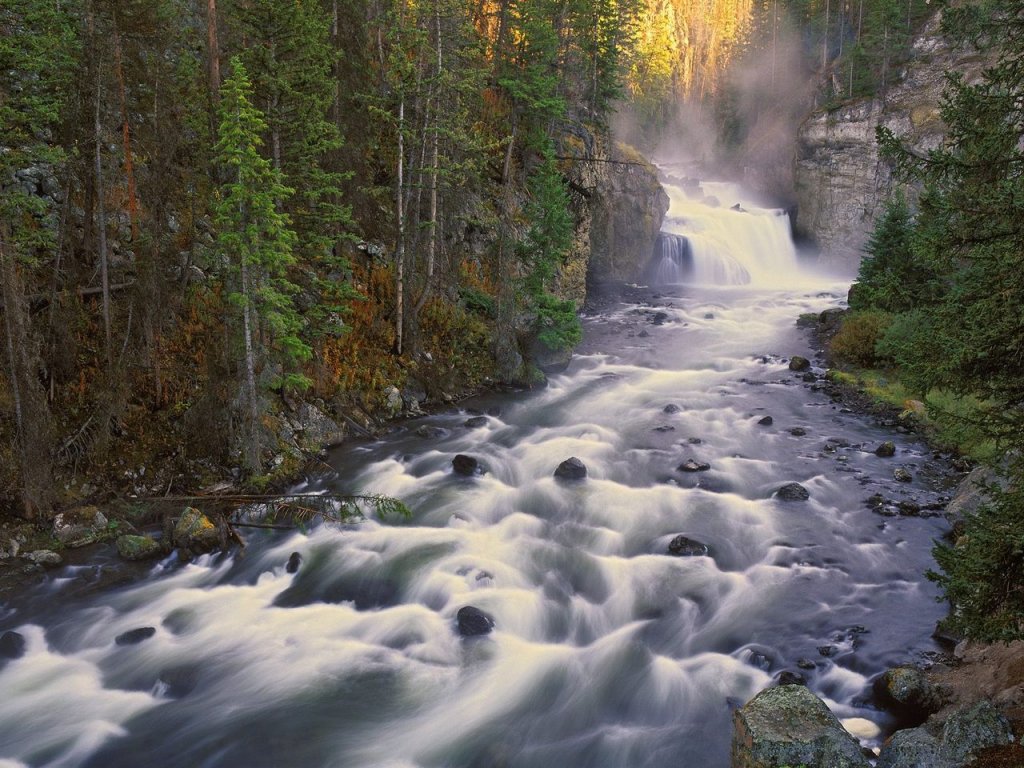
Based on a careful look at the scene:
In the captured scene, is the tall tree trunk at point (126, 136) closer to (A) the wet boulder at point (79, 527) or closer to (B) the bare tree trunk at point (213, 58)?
(B) the bare tree trunk at point (213, 58)

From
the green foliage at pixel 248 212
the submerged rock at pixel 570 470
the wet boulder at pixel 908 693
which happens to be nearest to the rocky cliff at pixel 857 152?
the submerged rock at pixel 570 470

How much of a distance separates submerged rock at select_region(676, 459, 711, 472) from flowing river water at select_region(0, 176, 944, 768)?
A: 15 centimetres

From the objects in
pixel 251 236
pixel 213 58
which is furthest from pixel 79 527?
pixel 213 58

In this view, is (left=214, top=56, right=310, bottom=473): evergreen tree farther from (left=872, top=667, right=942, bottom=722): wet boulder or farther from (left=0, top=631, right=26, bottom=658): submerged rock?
(left=872, top=667, right=942, bottom=722): wet boulder

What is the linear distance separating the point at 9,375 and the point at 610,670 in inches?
436

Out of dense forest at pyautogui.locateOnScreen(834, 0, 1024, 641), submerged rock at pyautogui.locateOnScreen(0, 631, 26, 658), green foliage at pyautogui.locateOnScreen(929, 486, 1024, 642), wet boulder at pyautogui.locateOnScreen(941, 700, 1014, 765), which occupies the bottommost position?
submerged rock at pyautogui.locateOnScreen(0, 631, 26, 658)

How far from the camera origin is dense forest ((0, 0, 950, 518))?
12125mm

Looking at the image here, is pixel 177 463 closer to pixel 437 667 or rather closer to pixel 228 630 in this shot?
pixel 228 630

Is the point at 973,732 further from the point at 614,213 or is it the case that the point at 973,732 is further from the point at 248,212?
the point at 614,213

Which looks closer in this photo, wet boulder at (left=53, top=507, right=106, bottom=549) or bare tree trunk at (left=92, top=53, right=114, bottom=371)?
wet boulder at (left=53, top=507, right=106, bottom=549)

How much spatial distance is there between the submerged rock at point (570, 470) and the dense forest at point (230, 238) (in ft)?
16.7

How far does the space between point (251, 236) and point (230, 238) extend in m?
0.40

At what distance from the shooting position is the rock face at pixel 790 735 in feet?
20.9

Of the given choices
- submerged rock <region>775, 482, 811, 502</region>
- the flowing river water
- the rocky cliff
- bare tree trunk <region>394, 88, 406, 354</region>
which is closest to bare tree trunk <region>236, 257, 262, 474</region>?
the flowing river water
